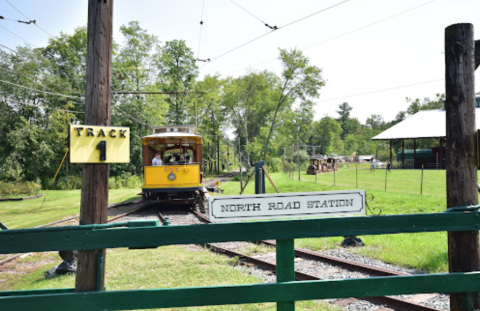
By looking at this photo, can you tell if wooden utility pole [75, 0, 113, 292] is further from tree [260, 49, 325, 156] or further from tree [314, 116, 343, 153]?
tree [314, 116, 343, 153]

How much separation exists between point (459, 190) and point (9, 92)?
35269 millimetres

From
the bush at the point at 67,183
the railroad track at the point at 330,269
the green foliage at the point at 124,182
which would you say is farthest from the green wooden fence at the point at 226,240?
the bush at the point at 67,183

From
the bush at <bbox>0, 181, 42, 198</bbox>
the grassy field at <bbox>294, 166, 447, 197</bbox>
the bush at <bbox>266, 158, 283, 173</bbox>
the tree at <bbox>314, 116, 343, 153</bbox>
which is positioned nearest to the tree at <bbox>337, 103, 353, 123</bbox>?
the tree at <bbox>314, 116, 343, 153</bbox>

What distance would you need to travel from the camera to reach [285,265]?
8.44ft

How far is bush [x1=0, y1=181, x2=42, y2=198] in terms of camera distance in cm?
2081

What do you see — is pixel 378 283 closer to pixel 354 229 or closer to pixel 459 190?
pixel 354 229

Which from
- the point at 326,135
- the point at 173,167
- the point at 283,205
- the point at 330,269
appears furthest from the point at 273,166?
the point at 326,135

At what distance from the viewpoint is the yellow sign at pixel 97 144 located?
2918 mm

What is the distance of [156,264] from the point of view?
6.39 m

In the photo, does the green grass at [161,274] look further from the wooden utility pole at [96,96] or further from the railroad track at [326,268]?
the wooden utility pole at [96,96]

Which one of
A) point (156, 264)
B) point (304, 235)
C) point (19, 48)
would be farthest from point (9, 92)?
point (304, 235)

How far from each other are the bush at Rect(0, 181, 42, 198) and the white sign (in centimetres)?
2213

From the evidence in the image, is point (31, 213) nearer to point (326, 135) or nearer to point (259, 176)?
point (259, 176)

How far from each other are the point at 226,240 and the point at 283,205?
0.69m
